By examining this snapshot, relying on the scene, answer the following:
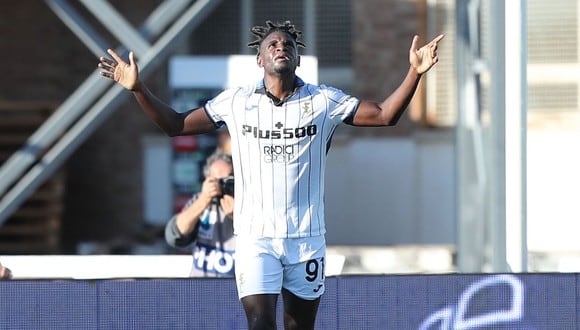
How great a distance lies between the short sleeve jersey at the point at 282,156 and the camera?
5590 millimetres

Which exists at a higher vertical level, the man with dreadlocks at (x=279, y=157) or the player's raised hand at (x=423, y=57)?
the player's raised hand at (x=423, y=57)

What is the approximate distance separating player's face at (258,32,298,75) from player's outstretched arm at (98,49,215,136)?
16.8 inches

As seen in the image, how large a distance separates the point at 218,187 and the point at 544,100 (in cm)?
1000

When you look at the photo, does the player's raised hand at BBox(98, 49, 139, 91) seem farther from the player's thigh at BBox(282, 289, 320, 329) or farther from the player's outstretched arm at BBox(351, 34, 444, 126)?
the player's thigh at BBox(282, 289, 320, 329)

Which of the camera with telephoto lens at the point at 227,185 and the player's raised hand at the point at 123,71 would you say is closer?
the player's raised hand at the point at 123,71

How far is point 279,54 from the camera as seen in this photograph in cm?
552

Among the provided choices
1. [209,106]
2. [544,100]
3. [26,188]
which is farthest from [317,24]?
[209,106]

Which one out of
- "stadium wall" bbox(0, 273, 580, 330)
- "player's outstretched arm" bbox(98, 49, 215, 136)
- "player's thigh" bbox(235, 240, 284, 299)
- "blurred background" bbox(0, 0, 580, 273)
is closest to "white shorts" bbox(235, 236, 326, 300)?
"player's thigh" bbox(235, 240, 284, 299)

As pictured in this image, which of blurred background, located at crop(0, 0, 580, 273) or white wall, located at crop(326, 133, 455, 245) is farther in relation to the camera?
white wall, located at crop(326, 133, 455, 245)

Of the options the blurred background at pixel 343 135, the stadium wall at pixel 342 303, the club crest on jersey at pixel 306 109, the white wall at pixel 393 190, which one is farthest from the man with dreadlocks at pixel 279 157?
the white wall at pixel 393 190

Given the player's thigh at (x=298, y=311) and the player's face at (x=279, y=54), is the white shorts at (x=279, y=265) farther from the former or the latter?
the player's face at (x=279, y=54)

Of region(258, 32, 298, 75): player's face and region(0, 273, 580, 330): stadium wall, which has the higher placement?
region(258, 32, 298, 75): player's face

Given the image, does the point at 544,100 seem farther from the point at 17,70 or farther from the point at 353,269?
the point at 17,70

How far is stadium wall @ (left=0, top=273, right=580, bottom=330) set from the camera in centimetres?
692
